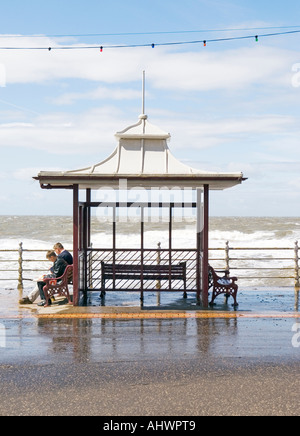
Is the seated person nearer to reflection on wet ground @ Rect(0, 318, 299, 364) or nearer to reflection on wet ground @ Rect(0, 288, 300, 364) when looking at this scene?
reflection on wet ground @ Rect(0, 288, 300, 364)

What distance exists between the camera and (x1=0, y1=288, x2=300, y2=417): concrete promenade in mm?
6219

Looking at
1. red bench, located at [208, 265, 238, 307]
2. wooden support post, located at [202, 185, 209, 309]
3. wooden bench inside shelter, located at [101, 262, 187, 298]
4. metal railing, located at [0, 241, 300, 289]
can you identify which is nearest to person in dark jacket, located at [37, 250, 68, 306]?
wooden bench inside shelter, located at [101, 262, 187, 298]

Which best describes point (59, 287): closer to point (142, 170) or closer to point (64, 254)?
point (64, 254)

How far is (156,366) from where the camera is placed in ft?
25.5

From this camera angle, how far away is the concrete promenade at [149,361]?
245 inches

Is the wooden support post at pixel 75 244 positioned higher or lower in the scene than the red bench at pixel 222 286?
higher

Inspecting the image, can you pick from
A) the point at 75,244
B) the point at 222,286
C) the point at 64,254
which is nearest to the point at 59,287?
the point at 64,254

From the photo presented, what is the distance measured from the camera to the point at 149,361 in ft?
26.3

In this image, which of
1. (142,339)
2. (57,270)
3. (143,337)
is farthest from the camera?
(57,270)

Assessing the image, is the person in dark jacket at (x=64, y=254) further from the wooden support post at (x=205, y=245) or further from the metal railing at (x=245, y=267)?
the metal railing at (x=245, y=267)

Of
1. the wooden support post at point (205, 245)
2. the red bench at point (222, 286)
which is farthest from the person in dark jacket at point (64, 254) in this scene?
the red bench at point (222, 286)
